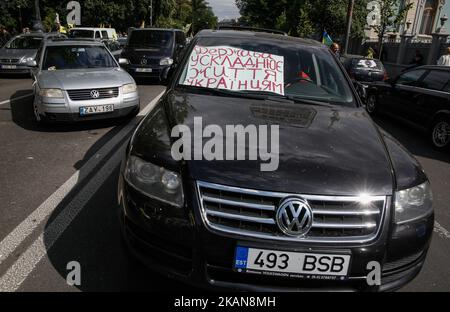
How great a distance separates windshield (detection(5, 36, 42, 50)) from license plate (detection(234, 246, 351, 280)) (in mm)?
14619

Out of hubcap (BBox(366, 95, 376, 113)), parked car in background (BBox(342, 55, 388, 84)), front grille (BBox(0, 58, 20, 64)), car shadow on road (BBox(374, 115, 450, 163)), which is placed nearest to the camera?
car shadow on road (BBox(374, 115, 450, 163))

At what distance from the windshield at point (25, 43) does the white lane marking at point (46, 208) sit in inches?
415

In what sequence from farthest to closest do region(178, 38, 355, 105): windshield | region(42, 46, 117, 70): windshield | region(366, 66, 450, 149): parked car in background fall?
region(42, 46, 117, 70): windshield < region(366, 66, 450, 149): parked car in background < region(178, 38, 355, 105): windshield

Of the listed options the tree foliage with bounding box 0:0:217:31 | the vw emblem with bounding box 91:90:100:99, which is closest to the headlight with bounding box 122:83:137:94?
the vw emblem with bounding box 91:90:100:99

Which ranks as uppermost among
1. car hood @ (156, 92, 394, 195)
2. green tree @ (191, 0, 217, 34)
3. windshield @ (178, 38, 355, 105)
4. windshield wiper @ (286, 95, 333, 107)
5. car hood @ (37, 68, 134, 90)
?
windshield @ (178, 38, 355, 105)

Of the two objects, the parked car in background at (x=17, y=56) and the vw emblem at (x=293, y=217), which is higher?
the vw emblem at (x=293, y=217)

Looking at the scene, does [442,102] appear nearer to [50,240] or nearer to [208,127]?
[208,127]

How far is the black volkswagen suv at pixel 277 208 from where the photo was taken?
2107 mm

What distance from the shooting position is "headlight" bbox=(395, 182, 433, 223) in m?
2.27

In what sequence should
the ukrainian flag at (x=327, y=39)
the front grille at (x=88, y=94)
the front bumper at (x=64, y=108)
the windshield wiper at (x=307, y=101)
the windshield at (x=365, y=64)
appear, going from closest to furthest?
1. the windshield wiper at (x=307, y=101)
2. the front bumper at (x=64, y=108)
3. the front grille at (x=88, y=94)
4. the windshield at (x=365, y=64)
5. the ukrainian flag at (x=327, y=39)

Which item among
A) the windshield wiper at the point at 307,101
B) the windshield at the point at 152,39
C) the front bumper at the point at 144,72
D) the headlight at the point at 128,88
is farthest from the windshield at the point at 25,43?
the windshield wiper at the point at 307,101

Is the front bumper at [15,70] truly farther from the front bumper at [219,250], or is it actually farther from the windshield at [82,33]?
the front bumper at [219,250]

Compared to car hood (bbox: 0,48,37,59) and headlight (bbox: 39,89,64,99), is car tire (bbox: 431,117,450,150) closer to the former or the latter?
headlight (bbox: 39,89,64,99)
